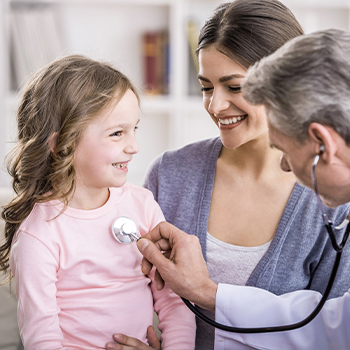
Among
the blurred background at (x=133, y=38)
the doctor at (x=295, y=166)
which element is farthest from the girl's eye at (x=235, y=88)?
the blurred background at (x=133, y=38)

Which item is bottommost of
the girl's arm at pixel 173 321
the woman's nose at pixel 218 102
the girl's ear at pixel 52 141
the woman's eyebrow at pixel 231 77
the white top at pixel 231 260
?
the girl's arm at pixel 173 321

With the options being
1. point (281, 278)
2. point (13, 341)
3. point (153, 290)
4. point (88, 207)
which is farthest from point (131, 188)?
point (13, 341)

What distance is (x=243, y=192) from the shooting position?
157 centimetres

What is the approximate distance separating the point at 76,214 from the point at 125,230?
15 cm

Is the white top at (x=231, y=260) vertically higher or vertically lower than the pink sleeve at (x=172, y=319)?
higher

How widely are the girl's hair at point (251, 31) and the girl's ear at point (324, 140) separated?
1.56ft

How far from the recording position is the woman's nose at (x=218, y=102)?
4.58 feet

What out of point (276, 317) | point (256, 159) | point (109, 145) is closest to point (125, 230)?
point (109, 145)

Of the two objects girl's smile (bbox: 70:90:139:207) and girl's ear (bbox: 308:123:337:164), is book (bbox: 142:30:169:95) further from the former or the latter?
girl's ear (bbox: 308:123:337:164)

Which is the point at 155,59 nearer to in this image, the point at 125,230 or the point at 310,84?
the point at 125,230

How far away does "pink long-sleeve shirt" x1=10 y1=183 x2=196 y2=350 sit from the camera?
1191 mm

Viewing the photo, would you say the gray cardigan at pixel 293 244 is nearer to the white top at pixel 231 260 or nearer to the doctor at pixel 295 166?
the white top at pixel 231 260

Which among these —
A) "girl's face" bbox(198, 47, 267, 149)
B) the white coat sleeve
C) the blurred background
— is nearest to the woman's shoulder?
"girl's face" bbox(198, 47, 267, 149)

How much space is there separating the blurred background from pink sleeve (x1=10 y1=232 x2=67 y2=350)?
1.71m
